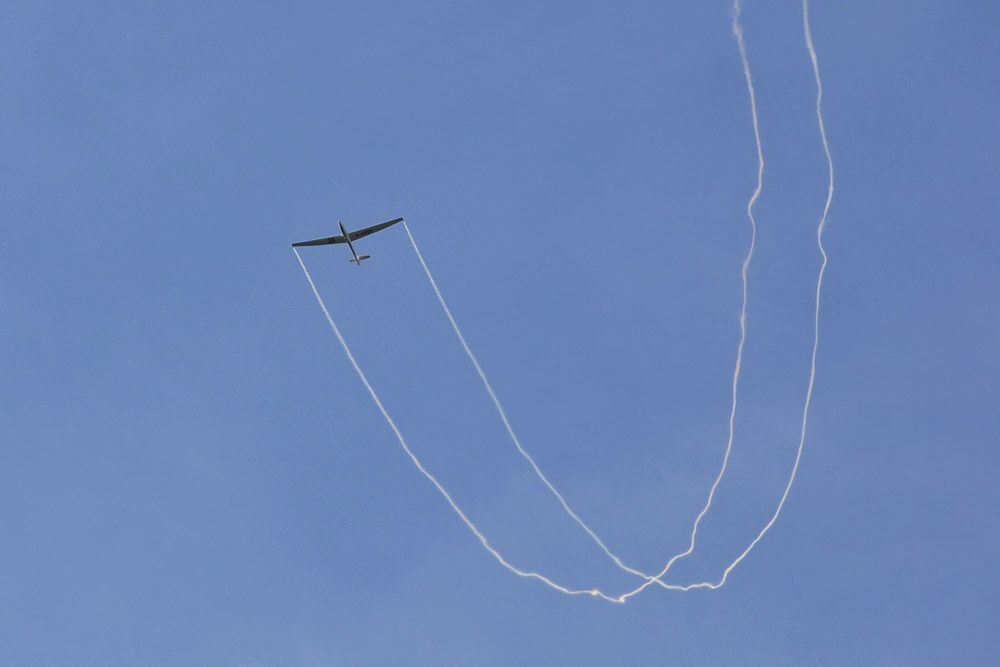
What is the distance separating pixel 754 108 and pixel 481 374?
94.0 ft

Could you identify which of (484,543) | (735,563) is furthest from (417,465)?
(735,563)

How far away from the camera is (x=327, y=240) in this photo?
317 feet

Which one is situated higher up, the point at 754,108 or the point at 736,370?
the point at 754,108

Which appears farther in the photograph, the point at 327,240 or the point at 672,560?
the point at 327,240

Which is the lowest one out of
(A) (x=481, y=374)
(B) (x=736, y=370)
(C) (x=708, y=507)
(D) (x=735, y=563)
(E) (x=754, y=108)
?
(D) (x=735, y=563)

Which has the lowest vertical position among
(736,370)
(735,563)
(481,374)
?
(735,563)

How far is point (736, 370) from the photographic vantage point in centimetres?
8094

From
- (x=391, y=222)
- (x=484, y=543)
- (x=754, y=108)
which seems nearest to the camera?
(x=754, y=108)

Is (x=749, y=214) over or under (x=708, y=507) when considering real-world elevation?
over

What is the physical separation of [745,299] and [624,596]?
22956mm

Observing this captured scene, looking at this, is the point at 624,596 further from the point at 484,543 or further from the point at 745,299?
the point at 745,299

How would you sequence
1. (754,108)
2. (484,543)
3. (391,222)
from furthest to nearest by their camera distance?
(391,222)
(484,543)
(754,108)

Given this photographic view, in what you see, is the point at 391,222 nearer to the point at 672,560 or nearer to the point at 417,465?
the point at 417,465

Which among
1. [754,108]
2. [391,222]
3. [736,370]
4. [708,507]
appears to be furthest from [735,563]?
[391,222]
